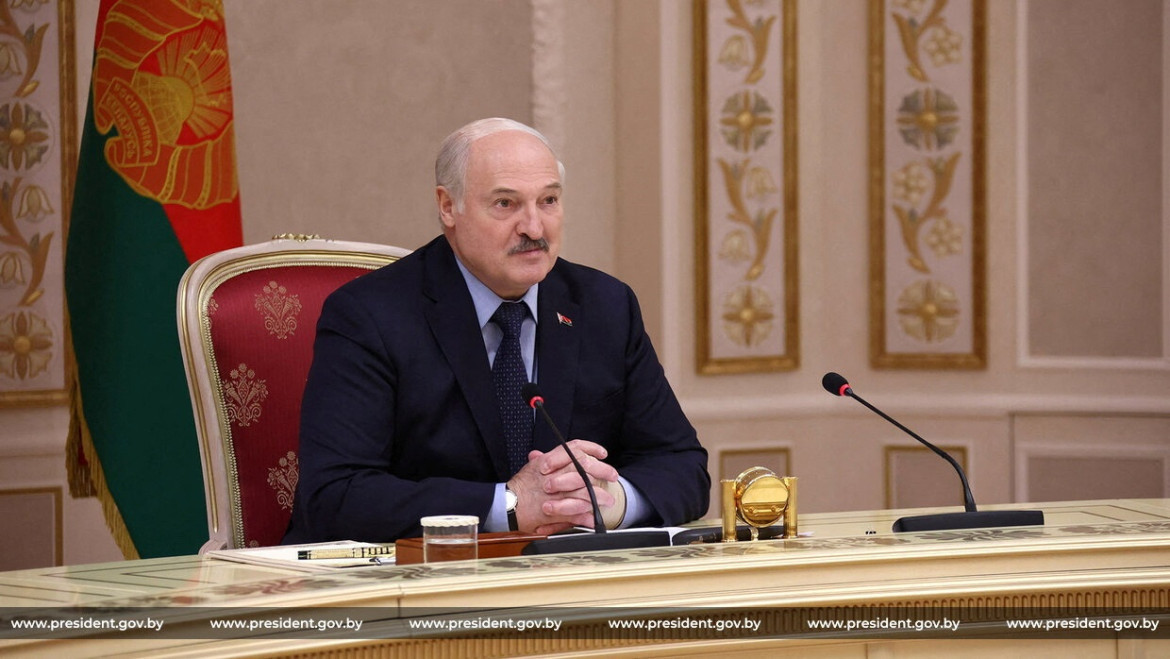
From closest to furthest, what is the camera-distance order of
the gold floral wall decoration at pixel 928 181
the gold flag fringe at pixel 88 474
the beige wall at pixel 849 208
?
the gold flag fringe at pixel 88 474
the beige wall at pixel 849 208
the gold floral wall decoration at pixel 928 181

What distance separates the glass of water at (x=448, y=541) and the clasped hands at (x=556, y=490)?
32 centimetres

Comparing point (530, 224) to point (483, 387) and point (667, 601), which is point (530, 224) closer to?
point (483, 387)

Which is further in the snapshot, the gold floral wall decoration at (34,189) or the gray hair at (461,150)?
the gold floral wall decoration at (34,189)

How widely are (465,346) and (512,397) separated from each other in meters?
0.12

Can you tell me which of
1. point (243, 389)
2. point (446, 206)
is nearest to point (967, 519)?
point (446, 206)

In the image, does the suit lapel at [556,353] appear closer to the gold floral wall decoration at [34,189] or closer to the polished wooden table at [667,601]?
the polished wooden table at [667,601]

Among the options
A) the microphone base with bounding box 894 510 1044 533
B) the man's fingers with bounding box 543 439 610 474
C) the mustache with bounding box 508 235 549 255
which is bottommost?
the microphone base with bounding box 894 510 1044 533

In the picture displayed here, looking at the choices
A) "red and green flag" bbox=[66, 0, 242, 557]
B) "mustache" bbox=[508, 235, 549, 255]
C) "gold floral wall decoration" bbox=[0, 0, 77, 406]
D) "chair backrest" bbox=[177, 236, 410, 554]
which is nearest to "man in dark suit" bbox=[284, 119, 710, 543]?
"mustache" bbox=[508, 235, 549, 255]

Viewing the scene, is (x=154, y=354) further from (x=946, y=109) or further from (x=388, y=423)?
(x=946, y=109)

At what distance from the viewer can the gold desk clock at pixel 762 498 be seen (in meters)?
1.96

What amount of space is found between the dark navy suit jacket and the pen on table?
20cm

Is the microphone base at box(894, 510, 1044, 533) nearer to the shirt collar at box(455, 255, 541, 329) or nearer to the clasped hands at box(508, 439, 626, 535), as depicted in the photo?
the clasped hands at box(508, 439, 626, 535)

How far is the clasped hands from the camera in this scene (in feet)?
6.96

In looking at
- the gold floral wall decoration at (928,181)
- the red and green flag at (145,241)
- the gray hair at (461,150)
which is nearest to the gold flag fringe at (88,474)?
the red and green flag at (145,241)
